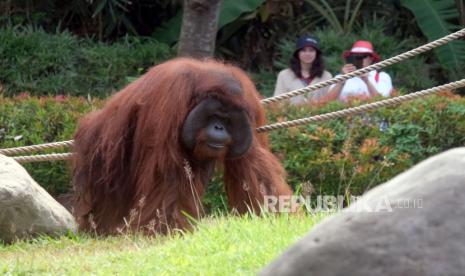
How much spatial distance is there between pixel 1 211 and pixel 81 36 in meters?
7.45

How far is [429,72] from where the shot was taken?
12195 millimetres

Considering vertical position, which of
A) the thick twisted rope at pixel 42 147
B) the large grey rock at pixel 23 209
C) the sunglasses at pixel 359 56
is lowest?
the large grey rock at pixel 23 209

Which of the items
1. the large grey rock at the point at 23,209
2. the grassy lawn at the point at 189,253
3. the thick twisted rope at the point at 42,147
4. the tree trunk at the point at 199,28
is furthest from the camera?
the tree trunk at the point at 199,28

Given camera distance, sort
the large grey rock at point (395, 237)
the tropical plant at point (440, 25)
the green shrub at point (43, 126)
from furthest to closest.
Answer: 1. the tropical plant at point (440, 25)
2. the green shrub at point (43, 126)
3. the large grey rock at point (395, 237)

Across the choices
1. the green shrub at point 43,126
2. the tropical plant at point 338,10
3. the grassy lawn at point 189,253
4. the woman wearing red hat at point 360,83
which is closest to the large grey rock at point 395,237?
the grassy lawn at point 189,253

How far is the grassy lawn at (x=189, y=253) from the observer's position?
13.6 feet

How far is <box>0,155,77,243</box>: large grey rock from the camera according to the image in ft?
18.2

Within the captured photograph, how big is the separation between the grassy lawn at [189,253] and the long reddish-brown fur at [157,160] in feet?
1.74

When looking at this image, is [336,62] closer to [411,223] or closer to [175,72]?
[175,72]

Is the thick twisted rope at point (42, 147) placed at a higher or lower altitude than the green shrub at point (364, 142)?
→ higher

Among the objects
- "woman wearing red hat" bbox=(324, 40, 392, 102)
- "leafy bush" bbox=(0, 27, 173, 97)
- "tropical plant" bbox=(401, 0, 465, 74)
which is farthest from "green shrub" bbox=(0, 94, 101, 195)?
"tropical plant" bbox=(401, 0, 465, 74)

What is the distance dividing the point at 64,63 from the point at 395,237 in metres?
9.04

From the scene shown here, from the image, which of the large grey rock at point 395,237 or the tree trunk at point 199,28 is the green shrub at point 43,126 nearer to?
the tree trunk at point 199,28

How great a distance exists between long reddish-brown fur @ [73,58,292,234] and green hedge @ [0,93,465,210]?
103cm
